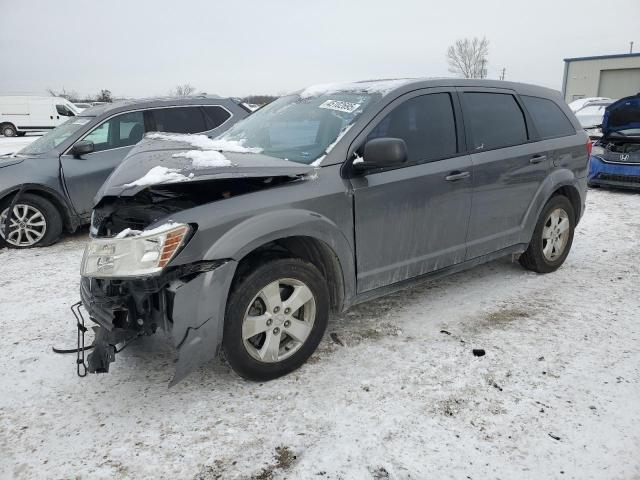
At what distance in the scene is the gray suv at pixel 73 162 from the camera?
595cm

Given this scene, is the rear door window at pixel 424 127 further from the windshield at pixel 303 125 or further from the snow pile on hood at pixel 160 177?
the snow pile on hood at pixel 160 177

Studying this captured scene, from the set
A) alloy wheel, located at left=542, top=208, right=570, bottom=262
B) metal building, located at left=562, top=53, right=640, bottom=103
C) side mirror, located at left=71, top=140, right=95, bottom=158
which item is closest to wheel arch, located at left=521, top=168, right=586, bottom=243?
alloy wheel, located at left=542, top=208, right=570, bottom=262

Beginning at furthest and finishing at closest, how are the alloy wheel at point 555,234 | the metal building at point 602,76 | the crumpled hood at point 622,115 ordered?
the metal building at point 602,76
the crumpled hood at point 622,115
the alloy wheel at point 555,234

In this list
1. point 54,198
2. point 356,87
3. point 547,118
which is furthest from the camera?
point 54,198

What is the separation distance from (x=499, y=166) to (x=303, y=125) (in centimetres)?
163

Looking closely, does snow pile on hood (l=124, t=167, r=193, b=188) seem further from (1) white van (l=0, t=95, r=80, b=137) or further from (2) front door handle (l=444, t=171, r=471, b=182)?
(1) white van (l=0, t=95, r=80, b=137)

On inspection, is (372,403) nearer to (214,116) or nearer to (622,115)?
(214,116)

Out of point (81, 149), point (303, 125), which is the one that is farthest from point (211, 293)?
point (81, 149)

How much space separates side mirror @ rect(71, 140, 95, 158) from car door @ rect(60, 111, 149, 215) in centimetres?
6

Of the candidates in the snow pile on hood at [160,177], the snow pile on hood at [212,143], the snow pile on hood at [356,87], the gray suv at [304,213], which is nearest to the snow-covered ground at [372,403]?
the gray suv at [304,213]

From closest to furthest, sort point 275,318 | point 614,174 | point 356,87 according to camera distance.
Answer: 1. point 275,318
2. point 356,87
3. point 614,174

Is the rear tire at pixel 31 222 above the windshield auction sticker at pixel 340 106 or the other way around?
the other way around

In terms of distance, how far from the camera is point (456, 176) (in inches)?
144

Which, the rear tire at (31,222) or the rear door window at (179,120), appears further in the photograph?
the rear door window at (179,120)
